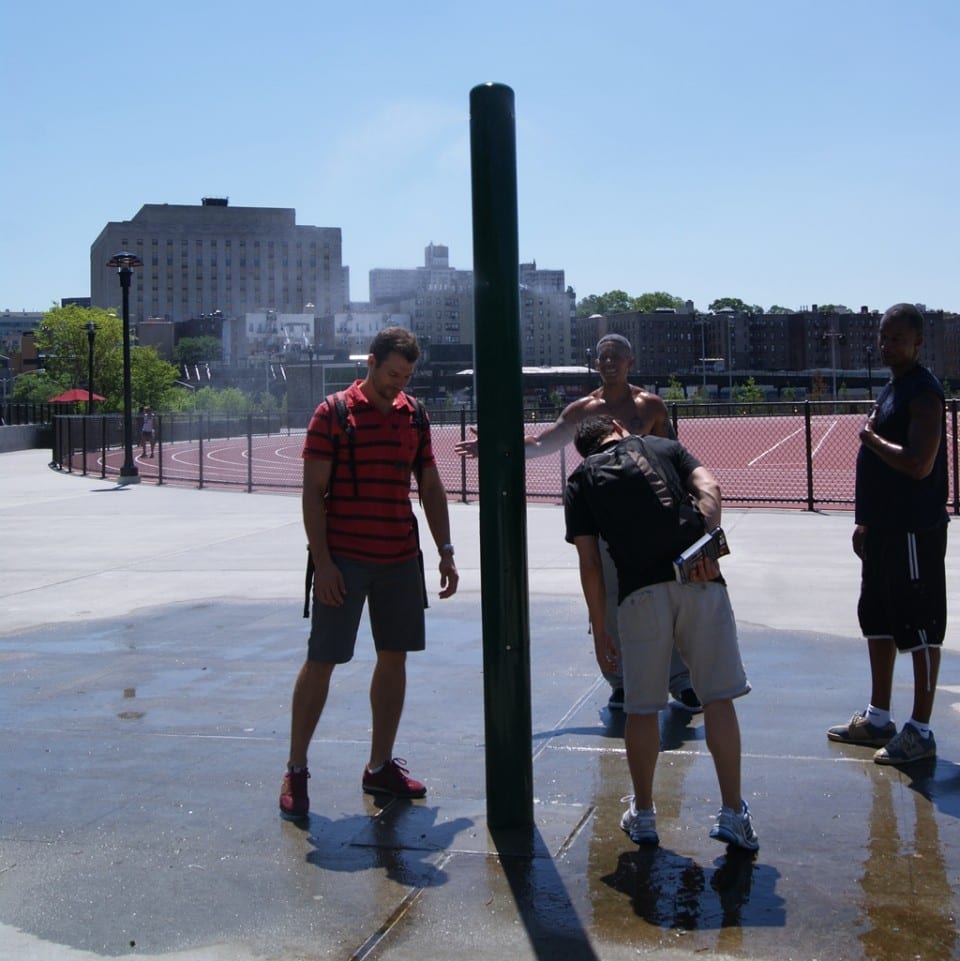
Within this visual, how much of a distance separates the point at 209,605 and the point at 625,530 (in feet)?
19.0

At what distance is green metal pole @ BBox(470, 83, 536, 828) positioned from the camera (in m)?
4.24

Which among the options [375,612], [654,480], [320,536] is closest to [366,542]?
[320,536]

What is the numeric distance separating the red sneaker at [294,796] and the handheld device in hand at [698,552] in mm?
1603

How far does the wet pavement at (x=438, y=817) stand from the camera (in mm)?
3502

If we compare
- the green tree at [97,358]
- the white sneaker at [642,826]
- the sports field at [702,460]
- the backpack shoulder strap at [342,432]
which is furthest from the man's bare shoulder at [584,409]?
the green tree at [97,358]

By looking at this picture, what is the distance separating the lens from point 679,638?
412 centimetres

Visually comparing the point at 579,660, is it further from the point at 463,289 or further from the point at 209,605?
the point at 463,289

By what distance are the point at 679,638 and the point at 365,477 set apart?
129cm

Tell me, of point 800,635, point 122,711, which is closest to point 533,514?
point 800,635

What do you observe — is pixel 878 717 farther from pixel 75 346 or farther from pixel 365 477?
pixel 75 346

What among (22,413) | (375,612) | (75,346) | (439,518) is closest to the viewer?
(375,612)

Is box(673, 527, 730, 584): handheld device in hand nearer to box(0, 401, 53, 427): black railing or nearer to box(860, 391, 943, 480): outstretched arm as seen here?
box(860, 391, 943, 480): outstretched arm

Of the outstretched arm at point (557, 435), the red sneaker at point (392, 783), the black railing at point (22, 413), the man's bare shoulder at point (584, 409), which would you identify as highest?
the black railing at point (22, 413)

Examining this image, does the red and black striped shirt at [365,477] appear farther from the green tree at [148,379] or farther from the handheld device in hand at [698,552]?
the green tree at [148,379]
